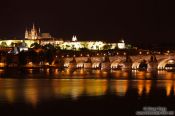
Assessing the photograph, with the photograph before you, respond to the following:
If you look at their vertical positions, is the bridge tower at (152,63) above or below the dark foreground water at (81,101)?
above

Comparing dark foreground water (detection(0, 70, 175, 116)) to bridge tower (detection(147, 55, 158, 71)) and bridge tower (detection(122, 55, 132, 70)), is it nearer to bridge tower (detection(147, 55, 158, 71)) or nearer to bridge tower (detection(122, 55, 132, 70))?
bridge tower (detection(147, 55, 158, 71))

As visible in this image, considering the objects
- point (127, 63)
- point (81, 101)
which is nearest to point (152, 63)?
point (127, 63)

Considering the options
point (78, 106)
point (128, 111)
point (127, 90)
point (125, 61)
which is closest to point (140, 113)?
point (128, 111)

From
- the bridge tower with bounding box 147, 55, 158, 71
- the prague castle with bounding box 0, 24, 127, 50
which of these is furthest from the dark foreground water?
the prague castle with bounding box 0, 24, 127, 50

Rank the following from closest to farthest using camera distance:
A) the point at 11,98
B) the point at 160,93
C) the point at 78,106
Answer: the point at 78,106 → the point at 11,98 → the point at 160,93

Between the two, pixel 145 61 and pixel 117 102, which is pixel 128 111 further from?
pixel 145 61

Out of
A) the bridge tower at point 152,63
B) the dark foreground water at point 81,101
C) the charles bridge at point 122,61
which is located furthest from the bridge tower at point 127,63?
the dark foreground water at point 81,101

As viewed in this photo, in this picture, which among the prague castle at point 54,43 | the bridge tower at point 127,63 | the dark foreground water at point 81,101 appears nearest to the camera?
the dark foreground water at point 81,101

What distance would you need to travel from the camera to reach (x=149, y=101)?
28.5 meters

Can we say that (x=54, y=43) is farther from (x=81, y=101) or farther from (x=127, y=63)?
(x=81, y=101)

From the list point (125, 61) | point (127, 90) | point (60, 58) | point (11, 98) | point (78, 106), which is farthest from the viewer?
point (60, 58)

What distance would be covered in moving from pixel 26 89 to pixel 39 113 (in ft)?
41.0

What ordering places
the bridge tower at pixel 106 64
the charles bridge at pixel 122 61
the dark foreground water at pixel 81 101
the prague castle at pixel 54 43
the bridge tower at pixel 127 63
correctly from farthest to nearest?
the prague castle at pixel 54 43
the bridge tower at pixel 106 64
the bridge tower at pixel 127 63
the charles bridge at pixel 122 61
the dark foreground water at pixel 81 101

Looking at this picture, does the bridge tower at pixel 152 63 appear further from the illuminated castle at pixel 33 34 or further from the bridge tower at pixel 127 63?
the illuminated castle at pixel 33 34
